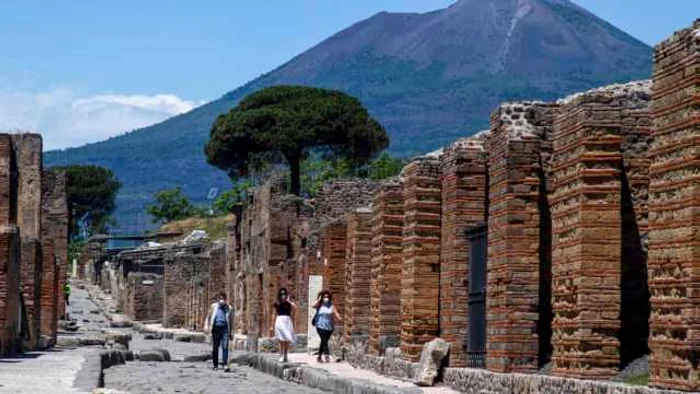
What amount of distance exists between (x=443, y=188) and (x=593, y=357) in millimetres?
7021

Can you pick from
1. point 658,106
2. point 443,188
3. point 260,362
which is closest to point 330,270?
point 260,362

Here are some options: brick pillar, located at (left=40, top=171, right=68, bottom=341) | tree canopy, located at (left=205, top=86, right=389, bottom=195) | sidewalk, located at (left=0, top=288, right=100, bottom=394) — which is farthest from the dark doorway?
tree canopy, located at (left=205, top=86, right=389, bottom=195)

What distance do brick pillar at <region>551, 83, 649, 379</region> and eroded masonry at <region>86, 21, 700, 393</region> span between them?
1 cm

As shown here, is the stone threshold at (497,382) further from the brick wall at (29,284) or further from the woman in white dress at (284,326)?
the brick wall at (29,284)

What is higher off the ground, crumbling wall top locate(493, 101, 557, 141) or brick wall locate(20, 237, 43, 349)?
crumbling wall top locate(493, 101, 557, 141)

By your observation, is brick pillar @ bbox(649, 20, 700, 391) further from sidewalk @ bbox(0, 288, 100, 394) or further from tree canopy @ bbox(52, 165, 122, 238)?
tree canopy @ bbox(52, 165, 122, 238)

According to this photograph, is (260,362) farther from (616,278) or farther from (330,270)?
(616,278)

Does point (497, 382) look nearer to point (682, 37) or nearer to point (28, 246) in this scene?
point (682, 37)

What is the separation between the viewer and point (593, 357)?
1605cm

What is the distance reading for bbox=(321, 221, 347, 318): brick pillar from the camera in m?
32.7

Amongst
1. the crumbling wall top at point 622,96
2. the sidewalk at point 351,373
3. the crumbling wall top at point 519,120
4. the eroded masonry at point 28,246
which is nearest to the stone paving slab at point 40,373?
the eroded masonry at point 28,246

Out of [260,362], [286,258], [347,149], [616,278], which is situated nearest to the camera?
[616,278]

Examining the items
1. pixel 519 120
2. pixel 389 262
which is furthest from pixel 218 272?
pixel 519 120

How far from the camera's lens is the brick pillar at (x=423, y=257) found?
23.6 m
